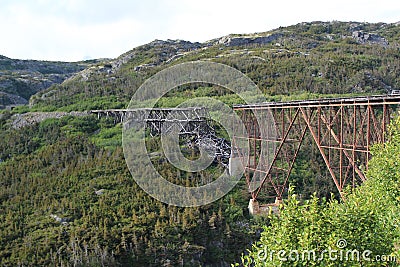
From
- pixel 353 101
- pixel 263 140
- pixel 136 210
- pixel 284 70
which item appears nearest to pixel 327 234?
pixel 353 101

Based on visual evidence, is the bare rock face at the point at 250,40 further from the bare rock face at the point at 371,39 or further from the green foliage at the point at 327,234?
the green foliage at the point at 327,234

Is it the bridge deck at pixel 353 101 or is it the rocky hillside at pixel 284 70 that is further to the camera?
the rocky hillside at pixel 284 70

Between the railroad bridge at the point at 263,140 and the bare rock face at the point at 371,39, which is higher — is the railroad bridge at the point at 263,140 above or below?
below

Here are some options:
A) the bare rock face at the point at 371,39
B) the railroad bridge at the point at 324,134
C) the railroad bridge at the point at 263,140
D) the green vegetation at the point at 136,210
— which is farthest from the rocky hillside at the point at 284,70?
the railroad bridge at the point at 324,134

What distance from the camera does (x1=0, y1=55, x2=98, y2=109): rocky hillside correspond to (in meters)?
114

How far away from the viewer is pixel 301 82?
6825 centimetres

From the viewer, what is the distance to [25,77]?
137625 mm

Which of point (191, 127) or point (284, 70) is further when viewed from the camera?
point (284, 70)

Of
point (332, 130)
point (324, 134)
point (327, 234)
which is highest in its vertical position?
point (332, 130)

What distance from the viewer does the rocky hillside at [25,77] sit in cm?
11406

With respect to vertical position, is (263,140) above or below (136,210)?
above

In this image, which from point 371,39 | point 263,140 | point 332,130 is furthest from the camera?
point 371,39

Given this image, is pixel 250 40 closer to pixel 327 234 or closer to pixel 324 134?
pixel 324 134

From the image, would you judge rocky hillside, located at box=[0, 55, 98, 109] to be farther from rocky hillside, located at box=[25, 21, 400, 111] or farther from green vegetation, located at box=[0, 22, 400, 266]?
green vegetation, located at box=[0, 22, 400, 266]
